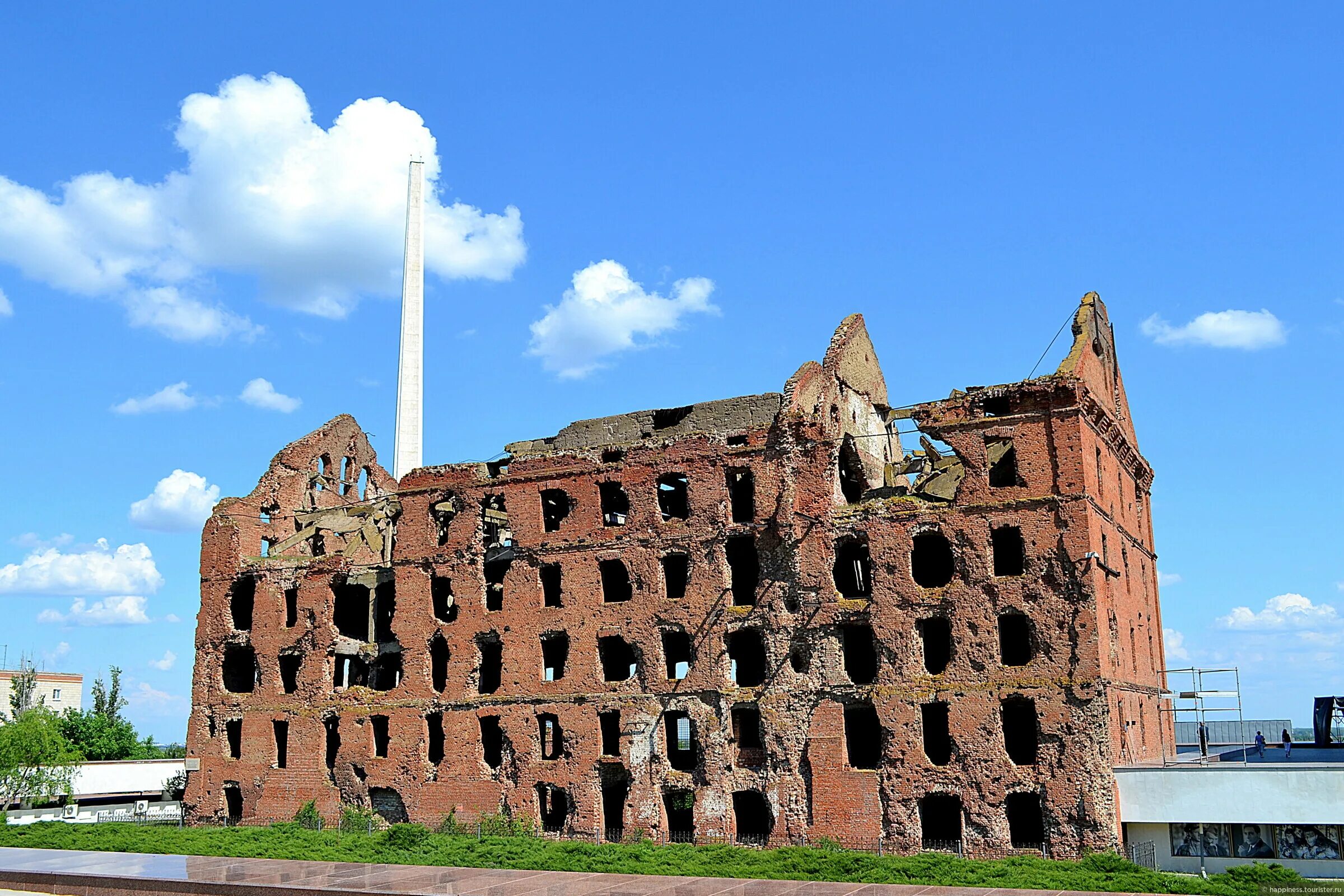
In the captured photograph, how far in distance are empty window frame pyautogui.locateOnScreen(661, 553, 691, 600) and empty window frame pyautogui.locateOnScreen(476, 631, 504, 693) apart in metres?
6.11

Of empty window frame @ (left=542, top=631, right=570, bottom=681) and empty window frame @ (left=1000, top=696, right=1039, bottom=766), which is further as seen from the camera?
empty window frame @ (left=542, top=631, right=570, bottom=681)

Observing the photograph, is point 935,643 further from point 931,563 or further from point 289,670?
point 289,670

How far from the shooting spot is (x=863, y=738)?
1401 inches

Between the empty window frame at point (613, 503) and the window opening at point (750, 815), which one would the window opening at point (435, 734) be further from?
the window opening at point (750, 815)

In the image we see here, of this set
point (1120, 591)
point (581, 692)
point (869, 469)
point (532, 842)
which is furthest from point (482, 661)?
point (1120, 591)

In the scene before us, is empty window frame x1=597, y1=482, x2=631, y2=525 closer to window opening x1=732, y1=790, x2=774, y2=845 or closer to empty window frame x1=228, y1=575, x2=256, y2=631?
window opening x1=732, y1=790, x2=774, y2=845

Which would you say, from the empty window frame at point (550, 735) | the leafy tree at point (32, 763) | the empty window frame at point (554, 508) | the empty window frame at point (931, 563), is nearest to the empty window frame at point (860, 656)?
the empty window frame at point (931, 563)

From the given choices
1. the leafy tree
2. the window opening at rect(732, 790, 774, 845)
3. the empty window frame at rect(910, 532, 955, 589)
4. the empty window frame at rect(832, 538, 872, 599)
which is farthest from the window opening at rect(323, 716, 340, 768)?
the empty window frame at rect(910, 532, 955, 589)

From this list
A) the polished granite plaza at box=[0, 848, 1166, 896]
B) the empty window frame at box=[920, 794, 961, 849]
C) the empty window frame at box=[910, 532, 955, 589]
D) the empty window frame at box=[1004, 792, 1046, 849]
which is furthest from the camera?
the empty window frame at box=[910, 532, 955, 589]

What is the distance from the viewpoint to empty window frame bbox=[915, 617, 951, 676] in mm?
33156

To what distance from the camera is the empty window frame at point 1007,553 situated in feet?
109

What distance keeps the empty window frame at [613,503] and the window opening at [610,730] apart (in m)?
6.04

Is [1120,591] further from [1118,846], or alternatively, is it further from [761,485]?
[761,485]

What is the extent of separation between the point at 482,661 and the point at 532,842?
786 cm
